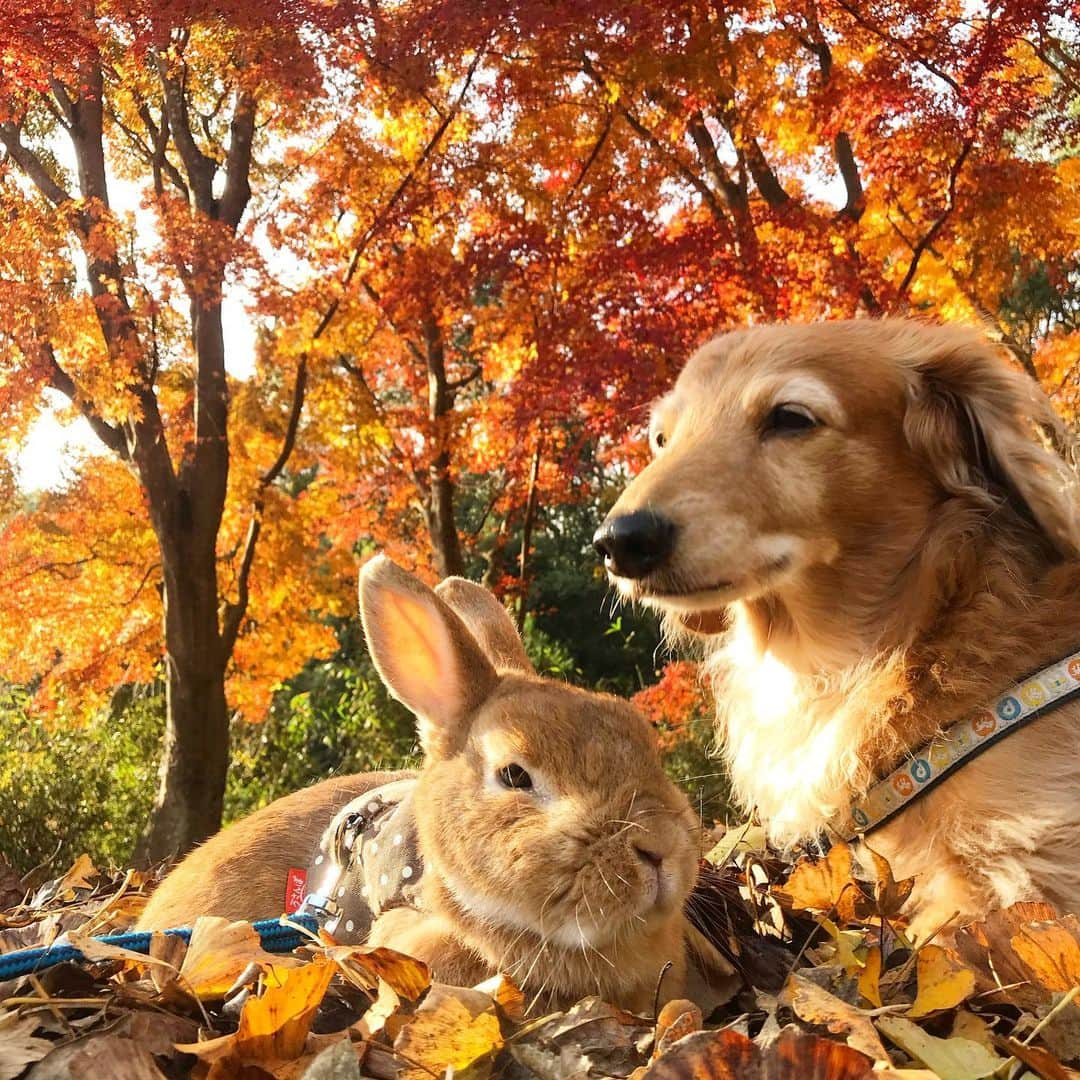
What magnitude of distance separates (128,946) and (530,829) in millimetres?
671

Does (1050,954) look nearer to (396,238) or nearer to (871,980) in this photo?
(871,980)

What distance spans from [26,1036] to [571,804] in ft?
2.45

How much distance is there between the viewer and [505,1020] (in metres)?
1.26

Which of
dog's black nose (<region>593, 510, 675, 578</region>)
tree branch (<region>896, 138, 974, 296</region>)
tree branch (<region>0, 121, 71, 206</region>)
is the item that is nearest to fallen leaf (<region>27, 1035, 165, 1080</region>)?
dog's black nose (<region>593, 510, 675, 578</region>)

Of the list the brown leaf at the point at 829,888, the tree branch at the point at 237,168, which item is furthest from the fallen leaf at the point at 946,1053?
the tree branch at the point at 237,168

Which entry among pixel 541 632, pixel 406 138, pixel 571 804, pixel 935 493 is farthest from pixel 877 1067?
pixel 541 632

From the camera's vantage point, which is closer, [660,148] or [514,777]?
[514,777]

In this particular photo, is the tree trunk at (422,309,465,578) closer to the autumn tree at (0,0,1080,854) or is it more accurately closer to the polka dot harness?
the autumn tree at (0,0,1080,854)

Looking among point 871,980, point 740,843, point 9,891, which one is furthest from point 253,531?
point 871,980

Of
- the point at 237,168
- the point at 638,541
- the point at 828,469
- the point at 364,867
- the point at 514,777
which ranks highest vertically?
the point at 237,168

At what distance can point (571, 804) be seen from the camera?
1471 mm

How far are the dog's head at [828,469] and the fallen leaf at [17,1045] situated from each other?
1336 mm

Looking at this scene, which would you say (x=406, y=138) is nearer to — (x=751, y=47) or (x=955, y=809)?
(x=751, y=47)

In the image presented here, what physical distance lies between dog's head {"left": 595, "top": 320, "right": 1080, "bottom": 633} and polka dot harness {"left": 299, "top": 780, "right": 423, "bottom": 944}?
71 centimetres
